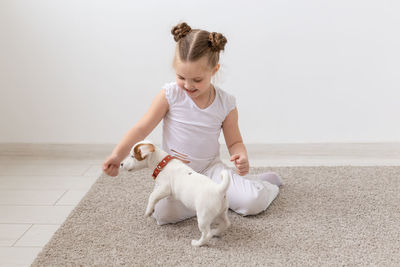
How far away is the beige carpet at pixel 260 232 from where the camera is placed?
3.32 ft

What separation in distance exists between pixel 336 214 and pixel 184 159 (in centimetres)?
45

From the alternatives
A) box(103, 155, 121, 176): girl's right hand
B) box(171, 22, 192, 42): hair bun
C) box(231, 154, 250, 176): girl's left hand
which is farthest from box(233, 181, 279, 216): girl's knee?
box(171, 22, 192, 42): hair bun

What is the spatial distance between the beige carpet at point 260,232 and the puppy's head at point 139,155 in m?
0.18

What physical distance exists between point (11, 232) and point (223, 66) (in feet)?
3.12

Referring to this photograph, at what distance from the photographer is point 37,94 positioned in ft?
5.79

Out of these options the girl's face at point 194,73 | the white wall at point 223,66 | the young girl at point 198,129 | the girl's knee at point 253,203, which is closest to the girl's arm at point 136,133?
the young girl at point 198,129

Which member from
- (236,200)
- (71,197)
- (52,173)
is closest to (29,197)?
(71,197)

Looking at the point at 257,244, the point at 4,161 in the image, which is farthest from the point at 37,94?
the point at 257,244

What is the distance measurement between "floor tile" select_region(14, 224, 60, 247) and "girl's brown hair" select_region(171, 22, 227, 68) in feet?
1.86

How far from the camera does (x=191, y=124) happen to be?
123 centimetres

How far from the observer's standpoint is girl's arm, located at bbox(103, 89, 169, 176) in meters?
1.08

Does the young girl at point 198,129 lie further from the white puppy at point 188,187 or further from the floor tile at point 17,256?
the floor tile at point 17,256

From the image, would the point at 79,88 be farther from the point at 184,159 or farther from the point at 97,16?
the point at 184,159

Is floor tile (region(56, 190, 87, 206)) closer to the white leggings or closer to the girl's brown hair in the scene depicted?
the white leggings
